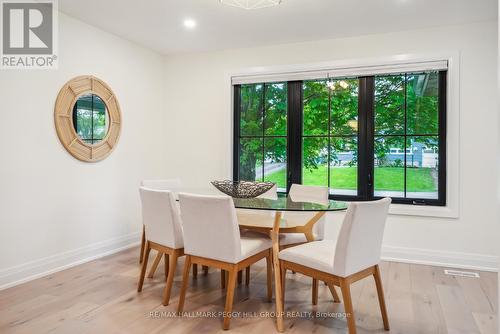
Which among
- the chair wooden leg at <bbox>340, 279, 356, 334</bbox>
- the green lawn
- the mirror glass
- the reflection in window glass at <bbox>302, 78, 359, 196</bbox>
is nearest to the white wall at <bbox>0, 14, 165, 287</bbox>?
the mirror glass

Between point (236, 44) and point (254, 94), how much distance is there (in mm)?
641

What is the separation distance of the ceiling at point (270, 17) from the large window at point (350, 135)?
562mm

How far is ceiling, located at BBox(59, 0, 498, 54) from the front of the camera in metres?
3.12

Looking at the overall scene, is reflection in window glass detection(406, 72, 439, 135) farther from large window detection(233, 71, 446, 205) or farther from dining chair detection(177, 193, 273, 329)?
dining chair detection(177, 193, 273, 329)

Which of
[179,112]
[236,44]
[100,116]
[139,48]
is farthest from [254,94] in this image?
[100,116]

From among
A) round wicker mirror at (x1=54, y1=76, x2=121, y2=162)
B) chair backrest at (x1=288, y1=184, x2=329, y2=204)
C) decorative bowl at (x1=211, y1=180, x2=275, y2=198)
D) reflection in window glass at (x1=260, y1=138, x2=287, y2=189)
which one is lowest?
chair backrest at (x1=288, y1=184, x2=329, y2=204)

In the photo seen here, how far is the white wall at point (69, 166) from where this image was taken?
2992mm

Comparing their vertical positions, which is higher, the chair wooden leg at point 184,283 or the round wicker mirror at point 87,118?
the round wicker mirror at point 87,118

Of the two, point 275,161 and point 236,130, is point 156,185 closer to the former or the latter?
point 236,130

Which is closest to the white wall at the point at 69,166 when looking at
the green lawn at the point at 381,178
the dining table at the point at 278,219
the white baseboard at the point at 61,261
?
the white baseboard at the point at 61,261

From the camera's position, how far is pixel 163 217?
2646 millimetres

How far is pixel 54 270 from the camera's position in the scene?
3322 millimetres

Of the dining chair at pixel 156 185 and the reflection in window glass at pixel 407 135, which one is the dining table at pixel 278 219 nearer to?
the dining chair at pixel 156 185

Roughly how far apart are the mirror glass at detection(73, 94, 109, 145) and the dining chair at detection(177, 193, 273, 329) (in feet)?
5.97
